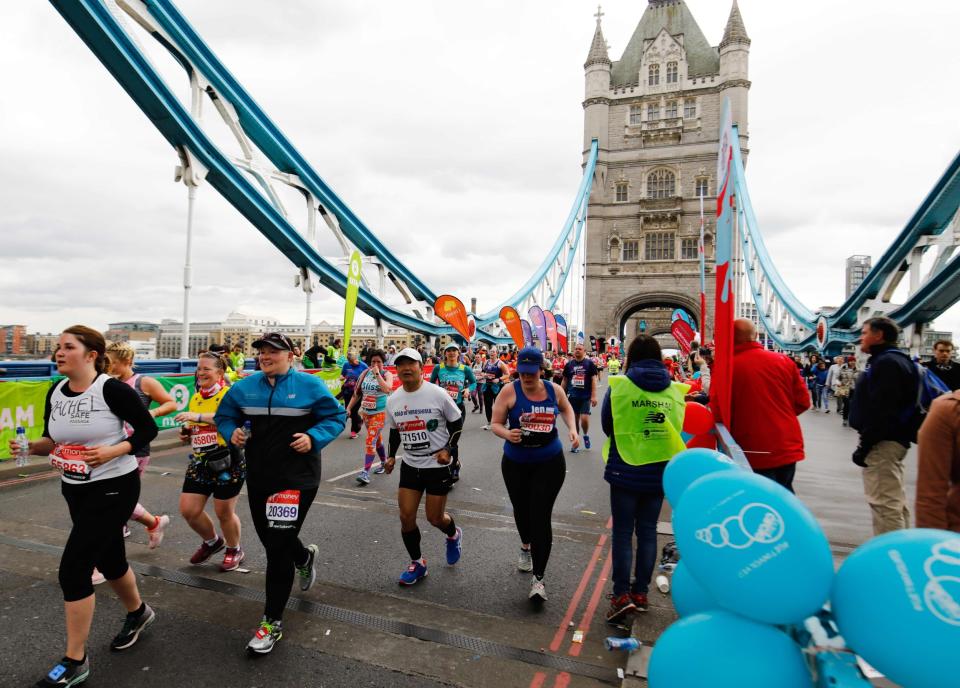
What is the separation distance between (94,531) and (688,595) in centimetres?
278

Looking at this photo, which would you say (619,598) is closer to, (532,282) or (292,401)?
(292,401)

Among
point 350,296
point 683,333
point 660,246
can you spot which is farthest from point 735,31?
point 350,296

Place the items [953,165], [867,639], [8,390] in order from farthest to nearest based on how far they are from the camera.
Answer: [953,165]
[8,390]
[867,639]

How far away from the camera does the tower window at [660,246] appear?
51.6 meters

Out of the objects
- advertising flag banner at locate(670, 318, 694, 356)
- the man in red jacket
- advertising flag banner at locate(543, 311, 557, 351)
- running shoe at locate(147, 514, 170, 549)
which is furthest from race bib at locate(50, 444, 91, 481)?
advertising flag banner at locate(543, 311, 557, 351)

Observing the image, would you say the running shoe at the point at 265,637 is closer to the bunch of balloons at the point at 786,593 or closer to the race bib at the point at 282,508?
the race bib at the point at 282,508

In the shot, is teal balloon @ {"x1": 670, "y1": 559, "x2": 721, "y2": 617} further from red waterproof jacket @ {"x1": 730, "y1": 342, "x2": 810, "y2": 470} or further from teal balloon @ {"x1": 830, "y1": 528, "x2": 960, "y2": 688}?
red waterproof jacket @ {"x1": 730, "y1": 342, "x2": 810, "y2": 470}

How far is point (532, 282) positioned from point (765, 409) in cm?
4570

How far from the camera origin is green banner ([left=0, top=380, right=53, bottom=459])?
23.7 feet

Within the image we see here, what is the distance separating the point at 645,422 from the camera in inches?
139

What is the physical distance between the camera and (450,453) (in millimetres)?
3980

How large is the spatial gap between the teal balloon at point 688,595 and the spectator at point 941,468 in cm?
106

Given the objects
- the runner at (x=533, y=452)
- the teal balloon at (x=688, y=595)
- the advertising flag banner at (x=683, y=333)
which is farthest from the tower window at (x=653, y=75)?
the teal balloon at (x=688, y=595)

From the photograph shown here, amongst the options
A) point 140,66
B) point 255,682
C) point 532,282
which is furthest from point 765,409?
point 532,282
